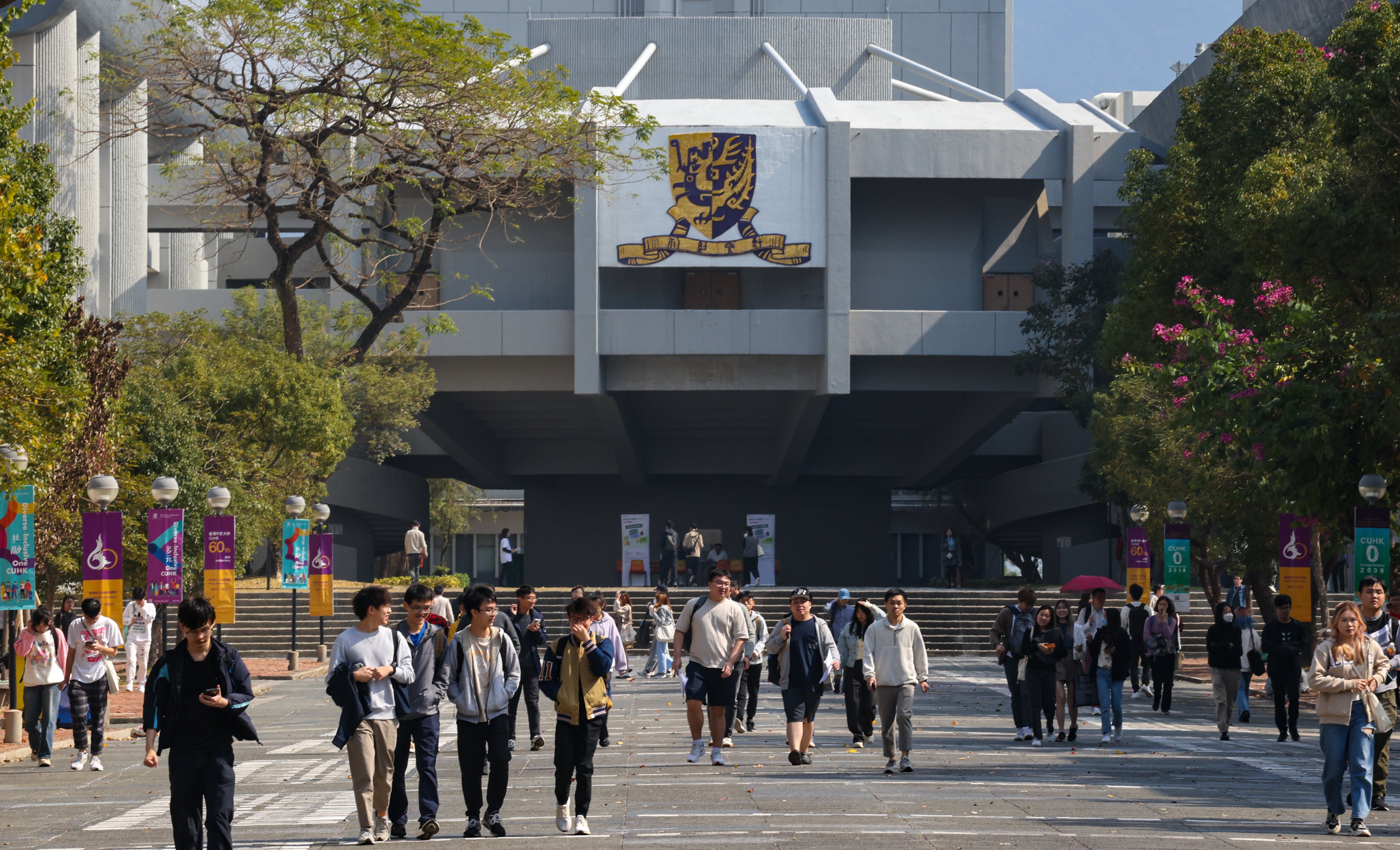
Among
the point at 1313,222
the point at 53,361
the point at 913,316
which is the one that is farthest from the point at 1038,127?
the point at 53,361

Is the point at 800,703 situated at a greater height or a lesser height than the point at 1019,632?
lesser

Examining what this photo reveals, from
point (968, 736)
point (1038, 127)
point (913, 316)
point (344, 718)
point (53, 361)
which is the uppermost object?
point (1038, 127)

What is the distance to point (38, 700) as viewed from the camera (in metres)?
14.0

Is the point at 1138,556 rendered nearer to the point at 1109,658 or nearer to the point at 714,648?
the point at 1109,658

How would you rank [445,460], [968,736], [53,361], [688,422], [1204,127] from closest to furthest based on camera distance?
[968,736]
[53,361]
[1204,127]
[688,422]
[445,460]

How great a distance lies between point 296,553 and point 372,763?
746 inches

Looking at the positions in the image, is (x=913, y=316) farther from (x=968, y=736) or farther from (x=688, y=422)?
(x=968, y=736)

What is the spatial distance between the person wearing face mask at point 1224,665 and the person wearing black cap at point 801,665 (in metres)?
4.82

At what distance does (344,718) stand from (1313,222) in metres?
11.7

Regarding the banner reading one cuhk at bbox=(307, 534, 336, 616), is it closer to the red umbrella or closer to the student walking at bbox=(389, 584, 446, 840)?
the red umbrella

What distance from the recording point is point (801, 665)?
1294cm

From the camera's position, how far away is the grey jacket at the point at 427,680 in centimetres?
922

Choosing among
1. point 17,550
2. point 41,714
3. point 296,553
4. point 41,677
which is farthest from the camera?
point 296,553

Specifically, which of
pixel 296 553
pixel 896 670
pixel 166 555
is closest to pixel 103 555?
pixel 166 555
